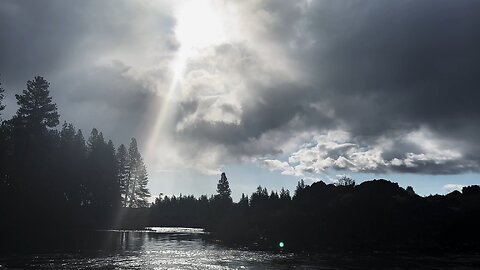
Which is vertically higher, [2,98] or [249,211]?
[2,98]

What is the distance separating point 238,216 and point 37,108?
198 ft

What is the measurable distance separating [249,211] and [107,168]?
4148 cm

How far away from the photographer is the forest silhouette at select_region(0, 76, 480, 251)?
6412cm

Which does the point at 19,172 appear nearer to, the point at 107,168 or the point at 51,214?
the point at 51,214

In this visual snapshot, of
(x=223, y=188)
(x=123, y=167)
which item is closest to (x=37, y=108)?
(x=123, y=167)

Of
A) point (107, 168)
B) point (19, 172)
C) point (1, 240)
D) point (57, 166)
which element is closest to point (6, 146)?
point (19, 172)

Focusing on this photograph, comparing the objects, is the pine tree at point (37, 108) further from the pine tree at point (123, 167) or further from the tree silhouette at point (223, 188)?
the tree silhouette at point (223, 188)

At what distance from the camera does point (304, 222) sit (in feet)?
280

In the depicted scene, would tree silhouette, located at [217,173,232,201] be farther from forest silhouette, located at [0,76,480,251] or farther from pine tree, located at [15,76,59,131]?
pine tree, located at [15,76,59,131]

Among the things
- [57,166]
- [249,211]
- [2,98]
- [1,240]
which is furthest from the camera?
[249,211]

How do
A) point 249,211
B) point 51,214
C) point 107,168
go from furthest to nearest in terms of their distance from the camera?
point 249,211 → point 107,168 → point 51,214

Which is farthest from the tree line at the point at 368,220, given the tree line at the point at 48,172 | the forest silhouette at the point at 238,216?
the tree line at the point at 48,172

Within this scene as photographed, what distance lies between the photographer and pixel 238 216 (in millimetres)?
109062

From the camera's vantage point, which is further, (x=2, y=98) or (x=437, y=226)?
(x=437, y=226)
